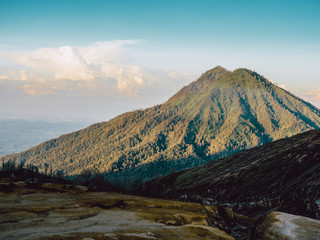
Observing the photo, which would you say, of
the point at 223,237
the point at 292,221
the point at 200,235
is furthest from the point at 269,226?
the point at 200,235

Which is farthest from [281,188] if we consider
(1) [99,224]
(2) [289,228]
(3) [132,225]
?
(1) [99,224]

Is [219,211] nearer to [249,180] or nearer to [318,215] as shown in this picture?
[318,215]

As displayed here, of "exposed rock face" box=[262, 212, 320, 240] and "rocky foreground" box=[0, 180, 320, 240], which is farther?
"rocky foreground" box=[0, 180, 320, 240]

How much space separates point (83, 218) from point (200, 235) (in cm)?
3916

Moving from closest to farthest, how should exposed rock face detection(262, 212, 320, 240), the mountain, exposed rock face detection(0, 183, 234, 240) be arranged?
exposed rock face detection(262, 212, 320, 240) < exposed rock face detection(0, 183, 234, 240) < the mountain

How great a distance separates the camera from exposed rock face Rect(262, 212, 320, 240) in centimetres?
5909

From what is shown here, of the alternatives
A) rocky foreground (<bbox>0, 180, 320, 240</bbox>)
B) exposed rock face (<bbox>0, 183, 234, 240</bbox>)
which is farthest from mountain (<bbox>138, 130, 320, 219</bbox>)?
exposed rock face (<bbox>0, 183, 234, 240</bbox>)

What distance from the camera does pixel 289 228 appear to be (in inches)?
2516

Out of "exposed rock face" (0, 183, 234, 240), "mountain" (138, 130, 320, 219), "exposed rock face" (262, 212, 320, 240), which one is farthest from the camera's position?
"mountain" (138, 130, 320, 219)

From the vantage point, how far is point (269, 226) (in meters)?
69.9

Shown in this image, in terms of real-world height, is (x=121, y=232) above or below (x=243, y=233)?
above

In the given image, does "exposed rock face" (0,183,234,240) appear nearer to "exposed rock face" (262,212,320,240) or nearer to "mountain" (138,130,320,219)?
"exposed rock face" (262,212,320,240)

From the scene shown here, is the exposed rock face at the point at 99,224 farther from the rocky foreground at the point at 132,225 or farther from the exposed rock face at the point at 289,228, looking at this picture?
the exposed rock face at the point at 289,228

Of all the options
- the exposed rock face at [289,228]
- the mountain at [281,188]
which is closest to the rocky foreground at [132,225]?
the exposed rock face at [289,228]
